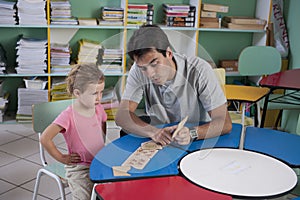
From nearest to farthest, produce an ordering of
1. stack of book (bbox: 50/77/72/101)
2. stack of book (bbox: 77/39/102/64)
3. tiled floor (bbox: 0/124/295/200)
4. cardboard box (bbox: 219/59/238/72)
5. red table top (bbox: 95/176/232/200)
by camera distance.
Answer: red table top (bbox: 95/176/232/200) → stack of book (bbox: 77/39/102/64) → tiled floor (bbox: 0/124/295/200) → stack of book (bbox: 50/77/72/101) → cardboard box (bbox: 219/59/238/72)

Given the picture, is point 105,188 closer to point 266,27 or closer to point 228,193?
point 228,193

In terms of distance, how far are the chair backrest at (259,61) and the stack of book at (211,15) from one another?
1.68 feet

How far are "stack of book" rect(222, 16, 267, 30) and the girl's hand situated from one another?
2.76 meters

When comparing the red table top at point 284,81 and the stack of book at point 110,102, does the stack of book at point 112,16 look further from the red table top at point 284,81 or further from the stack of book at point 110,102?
the stack of book at point 110,102

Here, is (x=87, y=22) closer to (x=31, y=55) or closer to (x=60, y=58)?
(x=60, y=58)

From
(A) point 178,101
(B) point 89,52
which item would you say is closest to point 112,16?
(B) point 89,52

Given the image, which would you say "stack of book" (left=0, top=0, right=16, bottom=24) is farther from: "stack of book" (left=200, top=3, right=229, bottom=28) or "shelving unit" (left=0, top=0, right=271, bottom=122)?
"stack of book" (left=200, top=3, right=229, bottom=28)

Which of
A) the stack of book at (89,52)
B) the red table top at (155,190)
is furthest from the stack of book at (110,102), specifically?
the red table top at (155,190)

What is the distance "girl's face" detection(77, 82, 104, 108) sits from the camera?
162 centimetres

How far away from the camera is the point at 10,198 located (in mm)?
2596

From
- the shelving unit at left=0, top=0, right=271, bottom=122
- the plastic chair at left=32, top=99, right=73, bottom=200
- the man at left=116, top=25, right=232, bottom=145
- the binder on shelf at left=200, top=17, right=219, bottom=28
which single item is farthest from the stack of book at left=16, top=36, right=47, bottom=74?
the man at left=116, top=25, right=232, bottom=145

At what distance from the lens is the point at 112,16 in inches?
154

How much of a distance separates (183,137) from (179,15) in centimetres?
242

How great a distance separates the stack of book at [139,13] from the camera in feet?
12.9
